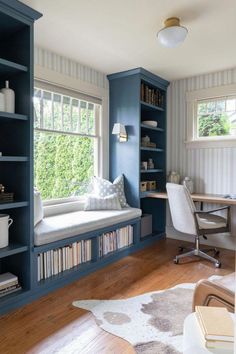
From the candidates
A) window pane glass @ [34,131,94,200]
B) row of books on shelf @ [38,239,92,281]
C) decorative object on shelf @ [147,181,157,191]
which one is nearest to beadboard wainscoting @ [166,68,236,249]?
decorative object on shelf @ [147,181,157,191]

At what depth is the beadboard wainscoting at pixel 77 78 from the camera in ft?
9.61

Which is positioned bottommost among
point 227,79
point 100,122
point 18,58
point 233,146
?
point 233,146

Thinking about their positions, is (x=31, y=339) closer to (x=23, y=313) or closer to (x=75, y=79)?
(x=23, y=313)

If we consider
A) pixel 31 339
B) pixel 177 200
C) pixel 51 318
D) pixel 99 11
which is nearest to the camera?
pixel 31 339

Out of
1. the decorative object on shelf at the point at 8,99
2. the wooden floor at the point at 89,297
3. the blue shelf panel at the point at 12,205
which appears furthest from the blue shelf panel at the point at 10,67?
the wooden floor at the point at 89,297

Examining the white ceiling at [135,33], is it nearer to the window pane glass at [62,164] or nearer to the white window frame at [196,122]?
the white window frame at [196,122]

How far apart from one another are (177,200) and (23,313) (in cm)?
194

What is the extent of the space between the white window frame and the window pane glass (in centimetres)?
151

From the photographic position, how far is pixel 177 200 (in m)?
3.09

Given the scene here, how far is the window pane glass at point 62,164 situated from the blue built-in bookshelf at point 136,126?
440mm

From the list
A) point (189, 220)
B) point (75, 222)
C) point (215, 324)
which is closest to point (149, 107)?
point (189, 220)

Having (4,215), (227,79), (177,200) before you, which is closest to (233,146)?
(227,79)

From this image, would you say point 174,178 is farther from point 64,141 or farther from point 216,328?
point 216,328

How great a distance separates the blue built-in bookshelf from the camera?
3623 millimetres
